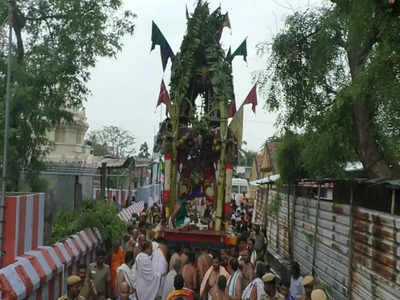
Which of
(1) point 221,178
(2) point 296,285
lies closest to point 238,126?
(1) point 221,178

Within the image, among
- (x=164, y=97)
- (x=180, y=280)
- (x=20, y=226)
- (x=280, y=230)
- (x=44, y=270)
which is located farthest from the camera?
(x=280, y=230)

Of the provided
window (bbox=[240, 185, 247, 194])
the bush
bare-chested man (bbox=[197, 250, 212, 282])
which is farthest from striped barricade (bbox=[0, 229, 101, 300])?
window (bbox=[240, 185, 247, 194])

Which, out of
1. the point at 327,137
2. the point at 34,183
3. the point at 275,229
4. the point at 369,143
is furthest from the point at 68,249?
the point at 275,229

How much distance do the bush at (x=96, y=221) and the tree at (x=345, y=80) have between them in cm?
534

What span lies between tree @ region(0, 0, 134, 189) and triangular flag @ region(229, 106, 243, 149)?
4236mm

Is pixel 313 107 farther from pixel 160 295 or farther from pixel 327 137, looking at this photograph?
pixel 160 295

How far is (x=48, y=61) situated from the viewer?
13398 mm

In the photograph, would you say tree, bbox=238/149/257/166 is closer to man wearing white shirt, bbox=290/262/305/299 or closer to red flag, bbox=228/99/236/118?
red flag, bbox=228/99/236/118

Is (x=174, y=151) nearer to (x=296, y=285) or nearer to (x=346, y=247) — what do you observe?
(x=346, y=247)

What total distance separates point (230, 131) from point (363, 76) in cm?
531

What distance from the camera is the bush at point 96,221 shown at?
40.5 ft

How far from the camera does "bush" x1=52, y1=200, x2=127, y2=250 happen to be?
1234 cm

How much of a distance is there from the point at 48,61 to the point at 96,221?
4.60 metres

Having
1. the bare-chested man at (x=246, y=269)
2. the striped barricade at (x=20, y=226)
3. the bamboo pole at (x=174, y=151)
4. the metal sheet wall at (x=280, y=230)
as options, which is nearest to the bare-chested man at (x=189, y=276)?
the bare-chested man at (x=246, y=269)
